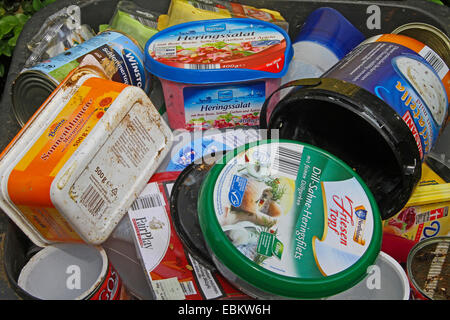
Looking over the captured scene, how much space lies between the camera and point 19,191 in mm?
891

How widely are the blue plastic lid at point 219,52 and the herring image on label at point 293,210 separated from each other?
23cm

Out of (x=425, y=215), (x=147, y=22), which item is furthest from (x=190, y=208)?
(x=147, y=22)

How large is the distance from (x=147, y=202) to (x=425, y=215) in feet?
2.24

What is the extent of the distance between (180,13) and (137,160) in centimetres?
54

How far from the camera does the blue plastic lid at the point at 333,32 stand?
1.29 metres

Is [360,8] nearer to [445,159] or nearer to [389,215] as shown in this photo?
[445,159]

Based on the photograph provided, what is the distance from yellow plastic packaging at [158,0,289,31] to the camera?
4.41ft

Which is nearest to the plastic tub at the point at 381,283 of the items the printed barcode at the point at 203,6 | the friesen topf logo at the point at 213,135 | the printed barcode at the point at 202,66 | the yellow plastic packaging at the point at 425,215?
the yellow plastic packaging at the point at 425,215

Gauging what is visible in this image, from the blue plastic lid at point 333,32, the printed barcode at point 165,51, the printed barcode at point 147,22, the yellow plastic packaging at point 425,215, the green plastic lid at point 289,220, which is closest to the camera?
the green plastic lid at point 289,220

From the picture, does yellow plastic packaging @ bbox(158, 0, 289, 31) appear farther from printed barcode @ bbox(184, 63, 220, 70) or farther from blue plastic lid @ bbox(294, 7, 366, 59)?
printed barcode @ bbox(184, 63, 220, 70)

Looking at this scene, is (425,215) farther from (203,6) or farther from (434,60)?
(203,6)

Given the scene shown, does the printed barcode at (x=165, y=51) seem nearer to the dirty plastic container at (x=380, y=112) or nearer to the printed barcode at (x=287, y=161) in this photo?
the dirty plastic container at (x=380, y=112)


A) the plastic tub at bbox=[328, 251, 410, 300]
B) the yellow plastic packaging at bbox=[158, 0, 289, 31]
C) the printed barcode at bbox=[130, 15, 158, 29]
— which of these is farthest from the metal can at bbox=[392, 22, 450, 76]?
the printed barcode at bbox=[130, 15, 158, 29]

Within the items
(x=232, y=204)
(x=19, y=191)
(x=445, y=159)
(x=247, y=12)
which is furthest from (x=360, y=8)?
(x=19, y=191)
